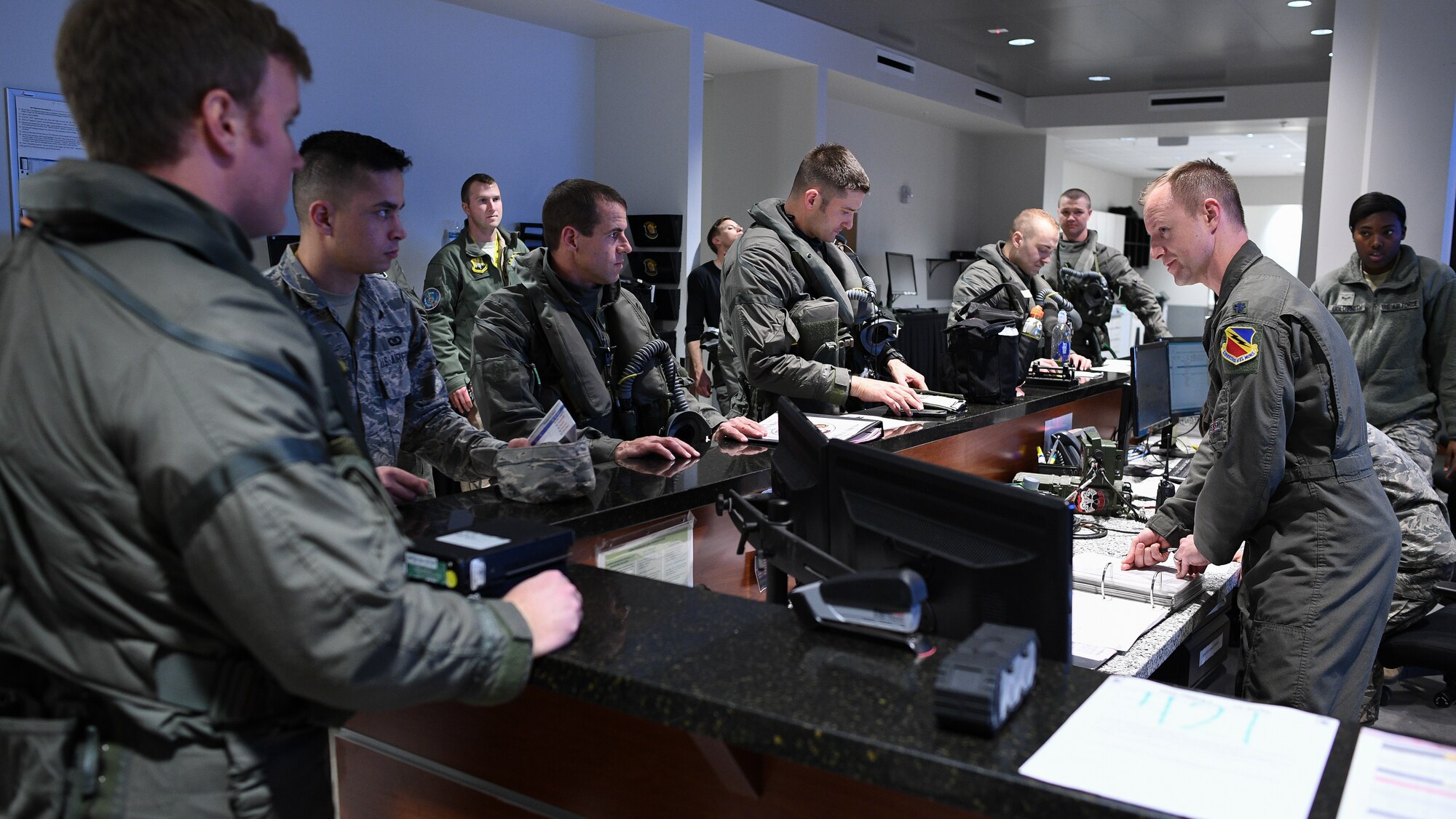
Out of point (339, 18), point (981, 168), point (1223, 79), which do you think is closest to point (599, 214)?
point (339, 18)

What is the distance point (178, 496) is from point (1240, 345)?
80.1 inches

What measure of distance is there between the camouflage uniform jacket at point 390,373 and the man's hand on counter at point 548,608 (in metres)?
0.98

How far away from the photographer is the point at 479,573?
126 centimetres

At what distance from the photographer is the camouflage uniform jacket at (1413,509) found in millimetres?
2809

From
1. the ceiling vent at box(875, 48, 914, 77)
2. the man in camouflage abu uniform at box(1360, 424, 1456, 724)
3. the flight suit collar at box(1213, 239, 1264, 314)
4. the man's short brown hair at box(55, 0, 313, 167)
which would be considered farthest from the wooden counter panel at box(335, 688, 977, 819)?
the ceiling vent at box(875, 48, 914, 77)

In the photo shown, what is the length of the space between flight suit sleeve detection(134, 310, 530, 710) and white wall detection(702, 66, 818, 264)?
24.8 ft

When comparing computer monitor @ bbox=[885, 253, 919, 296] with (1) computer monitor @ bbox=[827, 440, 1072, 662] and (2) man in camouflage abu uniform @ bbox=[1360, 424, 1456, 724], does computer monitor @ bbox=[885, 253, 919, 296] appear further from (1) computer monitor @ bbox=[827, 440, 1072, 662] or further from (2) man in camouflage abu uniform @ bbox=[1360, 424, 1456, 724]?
(1) computer monitor @ bbox=[827, 440, 1072, 662]

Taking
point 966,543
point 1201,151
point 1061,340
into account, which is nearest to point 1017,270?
point 1061,340

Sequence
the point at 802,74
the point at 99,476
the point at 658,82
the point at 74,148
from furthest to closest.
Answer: the point at 802,74 → the point at 658,82 → the point at 74,148 → the point at 99,476

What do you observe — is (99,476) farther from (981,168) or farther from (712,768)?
(981,168)

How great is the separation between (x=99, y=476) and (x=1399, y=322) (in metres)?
4.86

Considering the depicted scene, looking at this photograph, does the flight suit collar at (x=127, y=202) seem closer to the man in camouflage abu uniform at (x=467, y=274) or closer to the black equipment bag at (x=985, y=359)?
the black equipment bag at (x=985, y=359)

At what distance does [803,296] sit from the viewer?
349cm

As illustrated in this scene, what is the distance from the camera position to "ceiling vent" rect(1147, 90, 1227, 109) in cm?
1102
